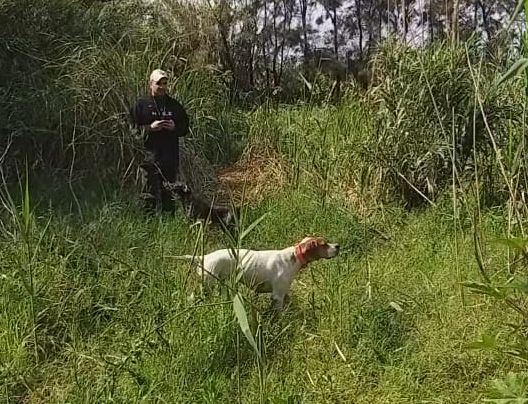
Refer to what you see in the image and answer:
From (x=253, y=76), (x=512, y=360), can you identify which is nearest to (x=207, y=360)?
(x=512, y=360)

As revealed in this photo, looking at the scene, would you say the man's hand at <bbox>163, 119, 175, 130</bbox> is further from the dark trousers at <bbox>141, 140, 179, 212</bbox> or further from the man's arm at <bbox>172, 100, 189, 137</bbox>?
the dark trousers at <bbox>141, 140, 179, 212</bbox>

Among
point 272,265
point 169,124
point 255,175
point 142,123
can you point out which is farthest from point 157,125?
point 272,265

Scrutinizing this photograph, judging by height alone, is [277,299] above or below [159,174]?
below

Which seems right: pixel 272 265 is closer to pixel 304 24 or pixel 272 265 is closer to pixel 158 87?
pixel 158 87

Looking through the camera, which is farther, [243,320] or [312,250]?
[312,250]

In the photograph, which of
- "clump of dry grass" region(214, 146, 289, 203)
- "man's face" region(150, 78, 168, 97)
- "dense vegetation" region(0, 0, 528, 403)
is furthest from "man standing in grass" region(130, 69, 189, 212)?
"clump of dry grass" region(214, 146, 289, 203)

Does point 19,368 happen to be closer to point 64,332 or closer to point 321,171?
point 64,332

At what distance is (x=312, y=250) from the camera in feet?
14.9

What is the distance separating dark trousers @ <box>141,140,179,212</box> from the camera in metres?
6.32

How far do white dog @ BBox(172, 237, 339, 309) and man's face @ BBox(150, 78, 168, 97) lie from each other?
2.20 meters

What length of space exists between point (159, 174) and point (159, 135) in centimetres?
33

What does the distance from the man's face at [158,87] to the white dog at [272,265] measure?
7.21 ft

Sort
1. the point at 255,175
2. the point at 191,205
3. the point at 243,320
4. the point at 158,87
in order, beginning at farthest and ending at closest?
the point at 255,175 < the point at 158,87 < the point at 191,205 < the point at 243,320

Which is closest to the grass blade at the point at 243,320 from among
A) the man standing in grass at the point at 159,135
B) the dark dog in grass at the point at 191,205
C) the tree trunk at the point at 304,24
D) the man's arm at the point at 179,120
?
the dark dog in grass at the point at 191,205
